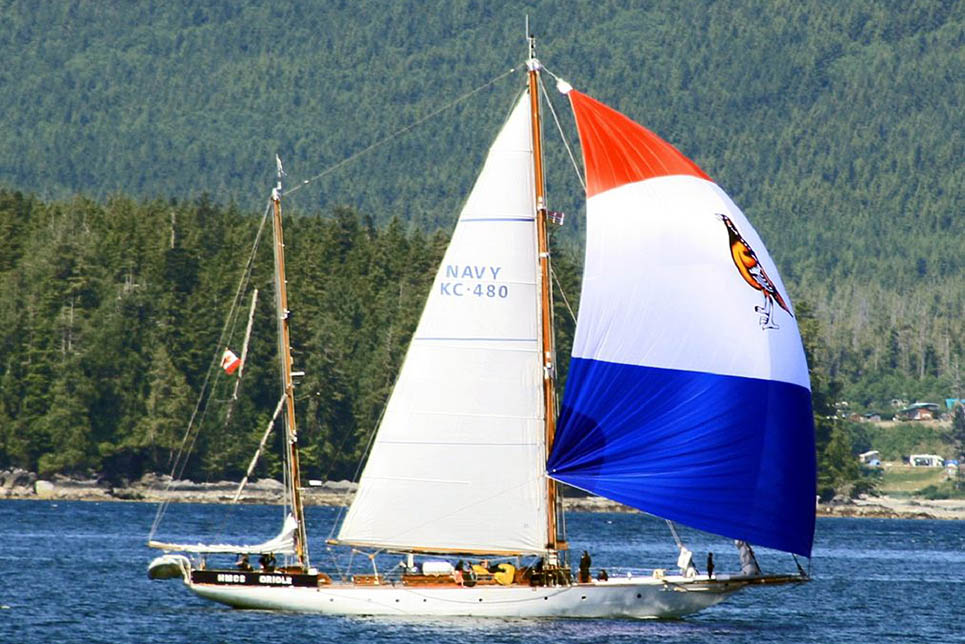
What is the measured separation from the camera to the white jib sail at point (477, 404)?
4866cm

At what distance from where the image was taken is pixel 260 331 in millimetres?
141125

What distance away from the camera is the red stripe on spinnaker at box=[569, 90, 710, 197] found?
48375mm


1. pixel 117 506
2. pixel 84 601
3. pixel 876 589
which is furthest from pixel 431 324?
pixel 117 506

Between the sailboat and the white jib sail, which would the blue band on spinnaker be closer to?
the sailboat

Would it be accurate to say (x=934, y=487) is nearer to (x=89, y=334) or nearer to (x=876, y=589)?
(x=89, y=334)

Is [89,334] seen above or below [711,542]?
above

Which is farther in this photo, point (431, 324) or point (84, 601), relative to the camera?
point (84, 601)

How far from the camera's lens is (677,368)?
48.2 meters

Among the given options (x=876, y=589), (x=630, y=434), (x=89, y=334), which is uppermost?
(x=89, y=334)

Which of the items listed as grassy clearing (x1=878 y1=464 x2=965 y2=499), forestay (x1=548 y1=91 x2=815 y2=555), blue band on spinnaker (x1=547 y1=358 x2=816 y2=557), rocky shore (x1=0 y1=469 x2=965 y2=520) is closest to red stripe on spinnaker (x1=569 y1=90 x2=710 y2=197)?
forestay (x1=548 y1=91 x2=815 y2=555)

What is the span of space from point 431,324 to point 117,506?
7849 cm

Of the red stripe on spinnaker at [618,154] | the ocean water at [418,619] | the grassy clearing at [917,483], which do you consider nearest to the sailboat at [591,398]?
the red stripe on spinnaker at [618,154]

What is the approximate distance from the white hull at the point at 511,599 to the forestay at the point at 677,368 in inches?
91.1

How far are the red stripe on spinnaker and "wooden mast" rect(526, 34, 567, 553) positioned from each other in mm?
1049
